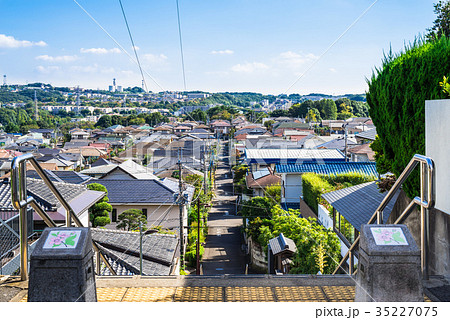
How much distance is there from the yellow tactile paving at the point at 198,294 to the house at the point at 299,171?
41.5ft

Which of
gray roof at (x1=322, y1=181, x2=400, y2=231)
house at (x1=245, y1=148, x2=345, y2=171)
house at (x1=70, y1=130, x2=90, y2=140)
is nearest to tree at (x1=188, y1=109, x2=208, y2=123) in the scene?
house at (x1=70, y1=130, x2=90, y2=140)

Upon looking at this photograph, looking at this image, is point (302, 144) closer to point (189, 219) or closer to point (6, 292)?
point (189, 219)

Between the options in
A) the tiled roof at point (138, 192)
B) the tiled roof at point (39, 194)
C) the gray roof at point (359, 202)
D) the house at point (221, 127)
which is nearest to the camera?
the gray roof at point (359, 202)

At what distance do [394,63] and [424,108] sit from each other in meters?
1.11

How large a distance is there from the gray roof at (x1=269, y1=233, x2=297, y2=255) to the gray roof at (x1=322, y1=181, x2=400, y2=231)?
1397 millimetres

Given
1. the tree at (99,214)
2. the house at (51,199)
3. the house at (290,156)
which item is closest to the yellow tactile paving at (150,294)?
the house at (51,199)

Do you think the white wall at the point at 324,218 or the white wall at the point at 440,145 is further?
the white wall at the point at 324,218

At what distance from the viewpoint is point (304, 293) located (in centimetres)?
313

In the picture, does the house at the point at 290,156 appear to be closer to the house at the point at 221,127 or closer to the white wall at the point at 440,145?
the white wall at the point at 440,145

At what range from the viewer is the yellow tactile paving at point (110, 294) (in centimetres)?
301

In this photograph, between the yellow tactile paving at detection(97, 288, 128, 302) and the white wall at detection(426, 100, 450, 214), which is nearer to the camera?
the yellow tactile paving at detection(97, 288, 128, 302)

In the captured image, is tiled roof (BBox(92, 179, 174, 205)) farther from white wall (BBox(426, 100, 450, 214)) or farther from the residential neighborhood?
white wall (BBox(426, 100, 450, 214))

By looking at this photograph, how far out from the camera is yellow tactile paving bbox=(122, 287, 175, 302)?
9.91ft

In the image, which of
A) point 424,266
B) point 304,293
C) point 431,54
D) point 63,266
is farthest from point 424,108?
point 63,266
